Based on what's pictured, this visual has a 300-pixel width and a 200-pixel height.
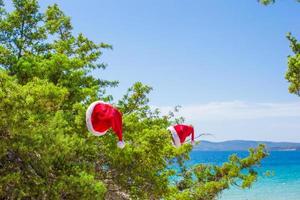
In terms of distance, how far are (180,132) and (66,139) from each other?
5561 millimetres

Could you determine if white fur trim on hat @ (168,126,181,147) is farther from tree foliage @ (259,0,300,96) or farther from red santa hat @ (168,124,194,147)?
tree foliage @ (259,0,300,96)

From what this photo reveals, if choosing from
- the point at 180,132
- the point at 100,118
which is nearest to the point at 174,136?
the point at 180,132

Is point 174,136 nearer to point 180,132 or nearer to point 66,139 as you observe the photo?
point 180,132

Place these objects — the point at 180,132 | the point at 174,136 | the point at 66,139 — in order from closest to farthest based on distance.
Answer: the point at 66,139
the point at 174,136
the point at 180,132

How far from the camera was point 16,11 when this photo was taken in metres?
12.2

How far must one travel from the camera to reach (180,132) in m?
12.0

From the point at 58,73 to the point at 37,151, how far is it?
4.04m

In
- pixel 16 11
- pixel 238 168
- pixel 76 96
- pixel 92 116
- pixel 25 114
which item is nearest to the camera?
pixel 25 114

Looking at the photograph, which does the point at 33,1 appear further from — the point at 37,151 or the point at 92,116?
the point at 37,151

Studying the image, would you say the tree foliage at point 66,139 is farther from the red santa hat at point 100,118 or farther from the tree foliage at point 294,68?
the tree foliage at point 294,68

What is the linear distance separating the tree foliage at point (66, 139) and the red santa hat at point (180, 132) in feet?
0.88

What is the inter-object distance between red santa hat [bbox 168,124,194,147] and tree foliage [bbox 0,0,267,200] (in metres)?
0.27

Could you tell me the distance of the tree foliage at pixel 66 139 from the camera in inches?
258

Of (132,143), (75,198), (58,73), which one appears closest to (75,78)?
(58,73)
